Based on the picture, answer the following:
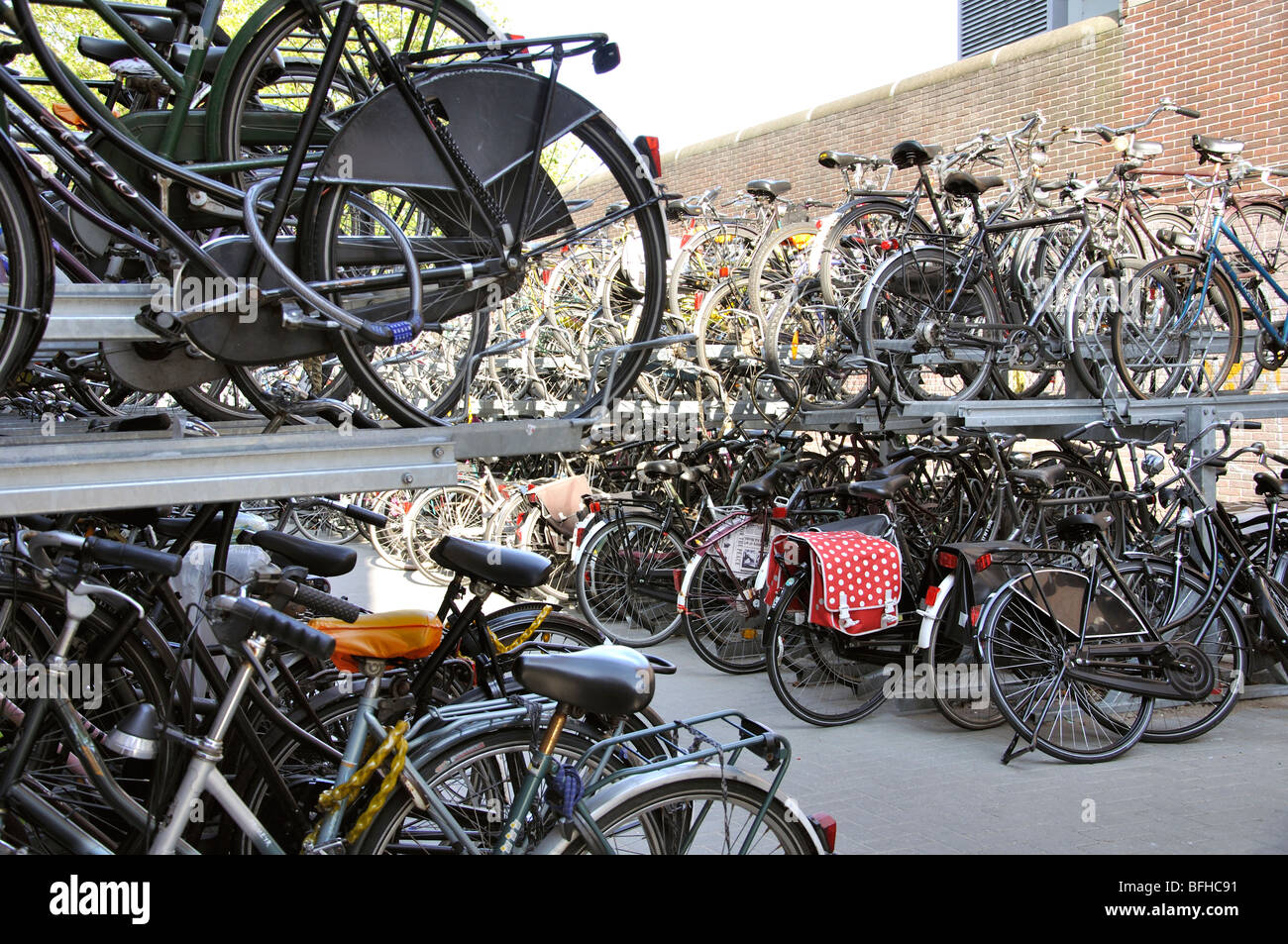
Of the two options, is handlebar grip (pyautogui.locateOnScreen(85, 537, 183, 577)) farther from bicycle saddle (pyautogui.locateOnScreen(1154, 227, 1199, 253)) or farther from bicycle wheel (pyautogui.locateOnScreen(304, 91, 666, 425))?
bicycle saddle (pyautogui.locateOnScreen(1154, 227, 1199, 253))

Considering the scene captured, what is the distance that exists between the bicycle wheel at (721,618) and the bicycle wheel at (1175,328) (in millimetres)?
Result: 2770

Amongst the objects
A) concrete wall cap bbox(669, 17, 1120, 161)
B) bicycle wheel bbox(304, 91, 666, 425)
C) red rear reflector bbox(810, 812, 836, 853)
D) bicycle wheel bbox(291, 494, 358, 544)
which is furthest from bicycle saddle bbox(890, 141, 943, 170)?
concrete wall cap bbox(669, 17, 1120, 161)

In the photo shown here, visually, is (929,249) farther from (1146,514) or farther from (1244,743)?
(1244,743)

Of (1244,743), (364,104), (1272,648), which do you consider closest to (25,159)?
(364,104)

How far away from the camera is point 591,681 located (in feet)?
7.38

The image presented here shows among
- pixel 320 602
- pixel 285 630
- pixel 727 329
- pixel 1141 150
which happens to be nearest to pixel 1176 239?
pixel 1141 150

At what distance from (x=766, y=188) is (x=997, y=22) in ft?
38.8

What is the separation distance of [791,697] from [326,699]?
3.26 m

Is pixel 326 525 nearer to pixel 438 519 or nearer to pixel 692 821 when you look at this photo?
pixel 438 519

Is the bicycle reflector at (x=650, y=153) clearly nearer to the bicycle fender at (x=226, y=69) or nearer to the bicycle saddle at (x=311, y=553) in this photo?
the bicycle fender at (x=226, y=69)

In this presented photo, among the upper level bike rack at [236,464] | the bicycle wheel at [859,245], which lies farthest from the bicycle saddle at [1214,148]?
the upper level bike rack at [236,464]

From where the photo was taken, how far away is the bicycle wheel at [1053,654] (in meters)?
4.85

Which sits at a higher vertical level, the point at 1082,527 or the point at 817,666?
the point at 1082,527
